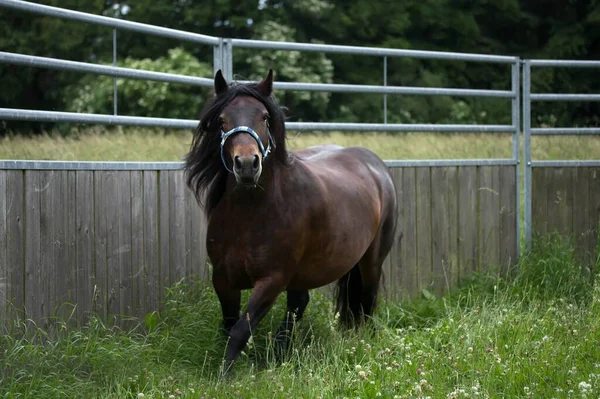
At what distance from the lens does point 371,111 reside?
21.0m

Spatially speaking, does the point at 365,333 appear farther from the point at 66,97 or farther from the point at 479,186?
the point at 66,97

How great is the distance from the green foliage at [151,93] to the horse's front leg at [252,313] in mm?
13638

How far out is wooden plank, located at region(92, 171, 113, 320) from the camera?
19.9ft

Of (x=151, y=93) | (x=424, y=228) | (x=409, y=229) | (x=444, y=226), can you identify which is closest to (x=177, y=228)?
(x=409, y=229)

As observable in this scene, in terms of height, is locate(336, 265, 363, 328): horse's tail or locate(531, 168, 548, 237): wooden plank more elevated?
locate(531, 168, 548, 237): wooden plank

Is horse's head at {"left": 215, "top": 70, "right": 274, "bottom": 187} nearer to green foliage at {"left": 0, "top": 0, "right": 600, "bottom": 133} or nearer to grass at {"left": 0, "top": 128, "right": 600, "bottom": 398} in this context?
grass at {"left": 0, "top": 128, "right": 600, "bottom": 398}

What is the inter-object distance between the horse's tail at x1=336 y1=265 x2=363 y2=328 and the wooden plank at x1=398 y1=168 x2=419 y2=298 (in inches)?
48.2

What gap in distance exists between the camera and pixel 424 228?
8.62 m

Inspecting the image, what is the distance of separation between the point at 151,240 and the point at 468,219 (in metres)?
3.57

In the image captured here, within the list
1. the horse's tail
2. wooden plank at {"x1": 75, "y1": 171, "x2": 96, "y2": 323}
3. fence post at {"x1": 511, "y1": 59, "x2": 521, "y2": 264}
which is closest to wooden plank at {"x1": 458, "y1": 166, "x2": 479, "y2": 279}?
fence post at {"x1": 511, "y1": 59, "x2": 521, "y2": 264}

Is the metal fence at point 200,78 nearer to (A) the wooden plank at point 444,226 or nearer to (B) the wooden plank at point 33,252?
(A) the wooden plank at point 444,226

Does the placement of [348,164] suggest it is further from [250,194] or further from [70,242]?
[70,242]

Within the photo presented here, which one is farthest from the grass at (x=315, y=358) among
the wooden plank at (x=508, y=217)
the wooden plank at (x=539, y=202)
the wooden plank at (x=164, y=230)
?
the wooden plank at (x=539, y=202)

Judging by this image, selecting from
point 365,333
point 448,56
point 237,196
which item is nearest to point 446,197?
point 448,56
